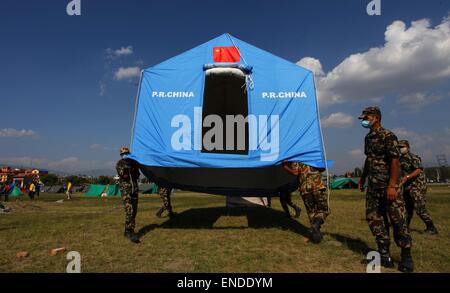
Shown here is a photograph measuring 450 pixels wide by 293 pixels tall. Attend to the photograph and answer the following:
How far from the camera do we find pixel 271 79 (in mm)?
8445

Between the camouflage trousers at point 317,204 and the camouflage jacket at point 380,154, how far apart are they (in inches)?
63.1

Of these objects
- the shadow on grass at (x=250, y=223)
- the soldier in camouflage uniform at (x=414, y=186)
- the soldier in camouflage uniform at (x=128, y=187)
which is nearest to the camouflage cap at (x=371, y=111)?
the soldier in camouflage uniform at (x=414, y=186)

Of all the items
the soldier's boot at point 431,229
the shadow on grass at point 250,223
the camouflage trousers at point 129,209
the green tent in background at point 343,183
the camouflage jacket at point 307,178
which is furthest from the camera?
the green tent in background at point 343,183

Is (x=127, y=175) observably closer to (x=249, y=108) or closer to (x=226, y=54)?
(x=249, y=108)

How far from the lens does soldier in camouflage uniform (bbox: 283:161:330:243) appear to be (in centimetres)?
672

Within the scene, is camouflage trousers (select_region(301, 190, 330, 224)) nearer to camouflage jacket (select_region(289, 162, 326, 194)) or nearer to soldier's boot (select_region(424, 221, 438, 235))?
camouflage jacket (select_region(289, 162, 326, 194))

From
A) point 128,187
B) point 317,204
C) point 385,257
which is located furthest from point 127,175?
point 385,257

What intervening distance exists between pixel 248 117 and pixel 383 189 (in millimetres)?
3992

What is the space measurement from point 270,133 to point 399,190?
351 cm

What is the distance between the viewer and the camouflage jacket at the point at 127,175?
7176mm

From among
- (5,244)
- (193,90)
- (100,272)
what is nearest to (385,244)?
(100,272)

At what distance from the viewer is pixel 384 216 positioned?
5223 mm

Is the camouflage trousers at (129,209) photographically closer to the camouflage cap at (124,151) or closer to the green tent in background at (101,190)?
the camouflage cap at (124,151)
